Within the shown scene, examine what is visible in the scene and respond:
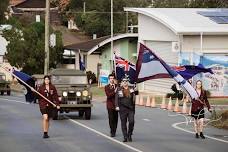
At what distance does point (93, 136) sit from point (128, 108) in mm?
1982

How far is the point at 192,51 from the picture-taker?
43906 mm

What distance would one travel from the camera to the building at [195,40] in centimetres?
4322

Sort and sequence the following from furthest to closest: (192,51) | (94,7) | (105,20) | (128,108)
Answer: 1. (94,7)
2. (105,20)
3. (192,51)
4. (128,108)

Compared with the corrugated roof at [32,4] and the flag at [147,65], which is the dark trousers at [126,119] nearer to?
the flag at [147,65]

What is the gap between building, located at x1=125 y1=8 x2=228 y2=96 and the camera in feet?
→ 142

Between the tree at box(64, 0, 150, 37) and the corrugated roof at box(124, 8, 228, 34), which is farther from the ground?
the tree at box(64, 0, 150, 37)

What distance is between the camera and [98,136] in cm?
1959

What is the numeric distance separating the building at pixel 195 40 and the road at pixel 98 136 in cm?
1546

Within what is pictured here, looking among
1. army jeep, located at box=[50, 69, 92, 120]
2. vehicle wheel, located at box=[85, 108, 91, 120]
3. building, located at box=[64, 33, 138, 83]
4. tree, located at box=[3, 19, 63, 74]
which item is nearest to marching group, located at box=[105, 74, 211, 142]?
army jeep, located at box=[50, 69, 92, 120]

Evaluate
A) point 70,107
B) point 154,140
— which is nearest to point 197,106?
point 154,140

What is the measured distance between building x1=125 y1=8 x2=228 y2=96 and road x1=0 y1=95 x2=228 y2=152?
15463 millimetres

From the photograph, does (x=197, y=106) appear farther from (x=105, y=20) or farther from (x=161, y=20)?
(x=105, y=20)

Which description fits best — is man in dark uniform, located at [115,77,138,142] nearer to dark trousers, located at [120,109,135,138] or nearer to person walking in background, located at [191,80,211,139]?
dark trousers, located at [120,109,135,138]

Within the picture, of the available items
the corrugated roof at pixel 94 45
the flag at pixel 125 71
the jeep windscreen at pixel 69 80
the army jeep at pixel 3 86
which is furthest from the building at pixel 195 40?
the flag at pixel 125 71
